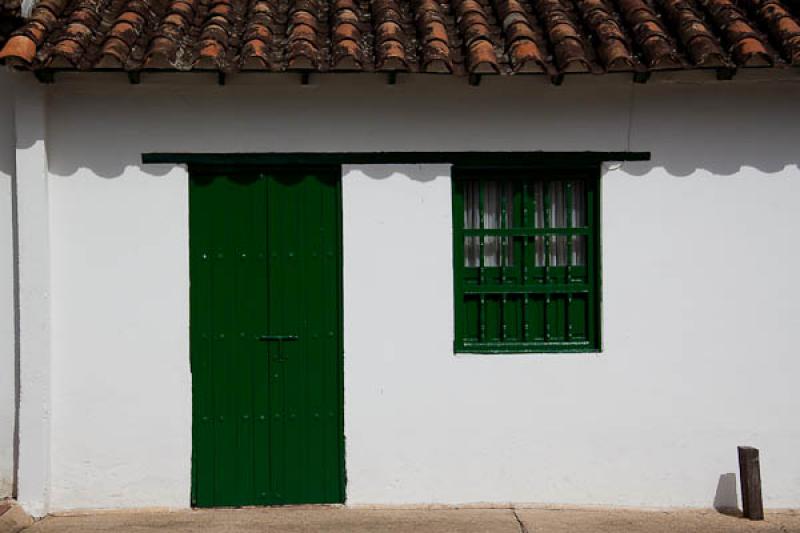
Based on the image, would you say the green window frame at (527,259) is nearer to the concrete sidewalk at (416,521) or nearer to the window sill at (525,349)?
the window sill at (525,349)

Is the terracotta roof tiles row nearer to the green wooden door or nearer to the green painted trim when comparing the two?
the green painted trim

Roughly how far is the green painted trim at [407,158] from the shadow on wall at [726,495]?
2436 millimetres

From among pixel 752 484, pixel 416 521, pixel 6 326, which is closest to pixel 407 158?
pixel 416 521

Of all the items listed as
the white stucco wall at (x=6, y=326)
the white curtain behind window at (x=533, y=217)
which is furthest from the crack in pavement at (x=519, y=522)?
the white stucco wall at (x=6, y=326)

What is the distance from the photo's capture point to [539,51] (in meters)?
6.68

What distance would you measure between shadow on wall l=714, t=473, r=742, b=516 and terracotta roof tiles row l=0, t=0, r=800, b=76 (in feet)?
9.85

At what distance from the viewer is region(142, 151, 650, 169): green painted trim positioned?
7.06m

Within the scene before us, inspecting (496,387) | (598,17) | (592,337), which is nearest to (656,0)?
(598,17)

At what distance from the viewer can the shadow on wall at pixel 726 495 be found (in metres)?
7.26

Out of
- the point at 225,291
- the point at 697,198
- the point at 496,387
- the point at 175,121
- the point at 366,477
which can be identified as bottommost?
the point at 366,477

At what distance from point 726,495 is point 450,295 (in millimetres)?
2527

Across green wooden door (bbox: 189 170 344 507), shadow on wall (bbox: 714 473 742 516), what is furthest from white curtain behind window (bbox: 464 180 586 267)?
shadow on wall (bbox: 714 473 742 516)

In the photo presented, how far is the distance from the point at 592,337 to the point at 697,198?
1.29 metres

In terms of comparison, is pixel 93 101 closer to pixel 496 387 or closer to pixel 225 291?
pixel 225 291
